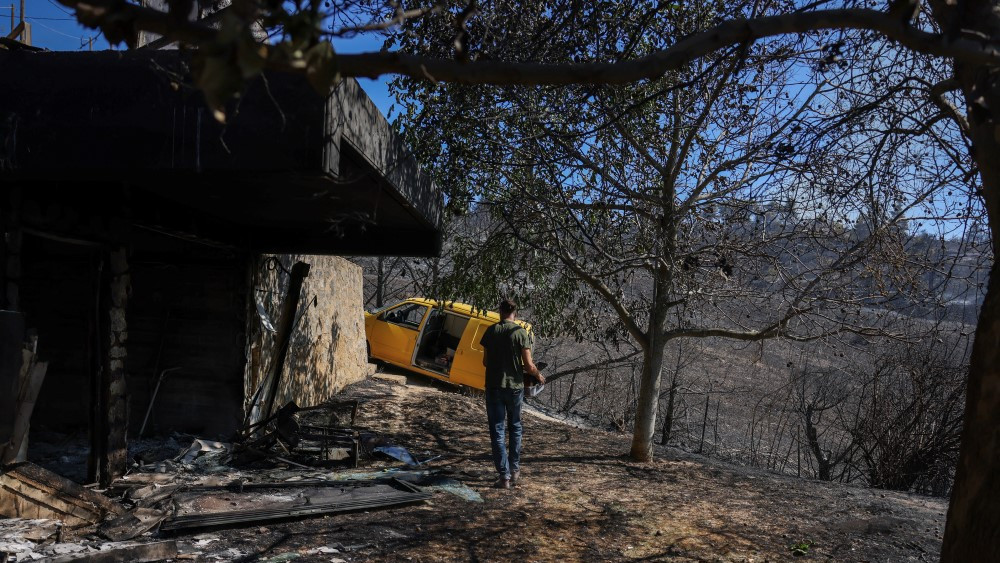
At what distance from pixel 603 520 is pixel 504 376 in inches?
62.5

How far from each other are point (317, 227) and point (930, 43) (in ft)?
22.3

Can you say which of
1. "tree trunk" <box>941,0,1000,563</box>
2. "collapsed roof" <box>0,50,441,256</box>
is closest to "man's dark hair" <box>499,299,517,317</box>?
"collapsed roof" <box>0,50,441,256</box>

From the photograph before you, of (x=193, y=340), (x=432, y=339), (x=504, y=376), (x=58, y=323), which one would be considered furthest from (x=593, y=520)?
(x=432, y=339)

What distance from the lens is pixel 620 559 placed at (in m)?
5.52

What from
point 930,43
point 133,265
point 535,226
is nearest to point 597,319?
point 535,226

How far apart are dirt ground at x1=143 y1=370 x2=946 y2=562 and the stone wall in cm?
152

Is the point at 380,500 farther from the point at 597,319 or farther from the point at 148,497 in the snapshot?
the point at 597,319

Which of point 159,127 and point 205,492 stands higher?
point 159,127

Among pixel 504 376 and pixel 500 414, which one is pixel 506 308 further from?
pixel 500 414

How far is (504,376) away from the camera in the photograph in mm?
7203

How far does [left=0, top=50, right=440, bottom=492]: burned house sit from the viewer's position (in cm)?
452

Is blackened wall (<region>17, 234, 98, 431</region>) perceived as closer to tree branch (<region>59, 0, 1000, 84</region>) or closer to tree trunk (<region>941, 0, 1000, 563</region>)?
tree branch (<region>59, 0, 1000, 84</region>)

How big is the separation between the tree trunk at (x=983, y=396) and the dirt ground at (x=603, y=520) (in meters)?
3.08

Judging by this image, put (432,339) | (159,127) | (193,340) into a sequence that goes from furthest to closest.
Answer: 1. (432,339)
2. (193,340)
3. (159,127)
